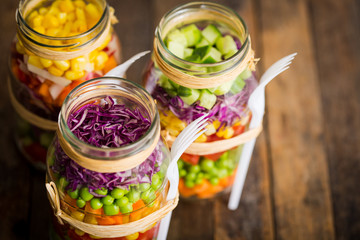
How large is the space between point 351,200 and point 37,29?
4.08ft

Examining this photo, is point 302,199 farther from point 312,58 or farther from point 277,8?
point 277,8

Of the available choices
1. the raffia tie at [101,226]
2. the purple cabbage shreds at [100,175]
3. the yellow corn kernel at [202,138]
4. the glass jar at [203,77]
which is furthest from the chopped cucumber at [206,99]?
the raffia tie at [101,226]

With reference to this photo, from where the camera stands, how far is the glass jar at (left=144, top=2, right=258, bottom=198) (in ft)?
4.16

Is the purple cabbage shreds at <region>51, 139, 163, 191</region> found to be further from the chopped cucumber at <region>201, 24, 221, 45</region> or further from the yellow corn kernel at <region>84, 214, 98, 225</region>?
the chopped cucumber at <region>201, 24, 221, 45</region>

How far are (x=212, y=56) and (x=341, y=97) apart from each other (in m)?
0.86

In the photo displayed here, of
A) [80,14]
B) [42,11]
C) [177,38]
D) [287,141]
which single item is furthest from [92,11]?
[287,141]

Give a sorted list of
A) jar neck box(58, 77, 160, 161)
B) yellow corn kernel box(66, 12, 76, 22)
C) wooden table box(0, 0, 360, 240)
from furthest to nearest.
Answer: wooden table box(0, 0, 360, 240), yellow corn kernel box(66, 12, 76, 22), jar neck box(58, 77, 160, 161)

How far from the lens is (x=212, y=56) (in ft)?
4.34

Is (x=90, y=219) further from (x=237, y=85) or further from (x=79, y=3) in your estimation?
(x=79, y=3)

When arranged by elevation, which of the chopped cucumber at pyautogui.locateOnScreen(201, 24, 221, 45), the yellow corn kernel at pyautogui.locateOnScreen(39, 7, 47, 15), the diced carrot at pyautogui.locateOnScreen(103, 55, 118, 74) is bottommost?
the diced carrot at pyautogui.locateOnScreen(103, 55, 118, 74)

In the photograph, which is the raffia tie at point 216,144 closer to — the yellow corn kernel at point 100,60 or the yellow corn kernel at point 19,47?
the yellow corn kernel at point 100,60

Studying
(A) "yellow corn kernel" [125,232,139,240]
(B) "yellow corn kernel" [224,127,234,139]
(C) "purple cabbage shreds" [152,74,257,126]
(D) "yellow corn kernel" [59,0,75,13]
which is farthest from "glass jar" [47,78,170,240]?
(D) "yellow corn kernel" [59,0,75,13]

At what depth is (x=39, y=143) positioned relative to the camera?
157 cm

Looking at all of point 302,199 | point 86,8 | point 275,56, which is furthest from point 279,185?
point 86,8
